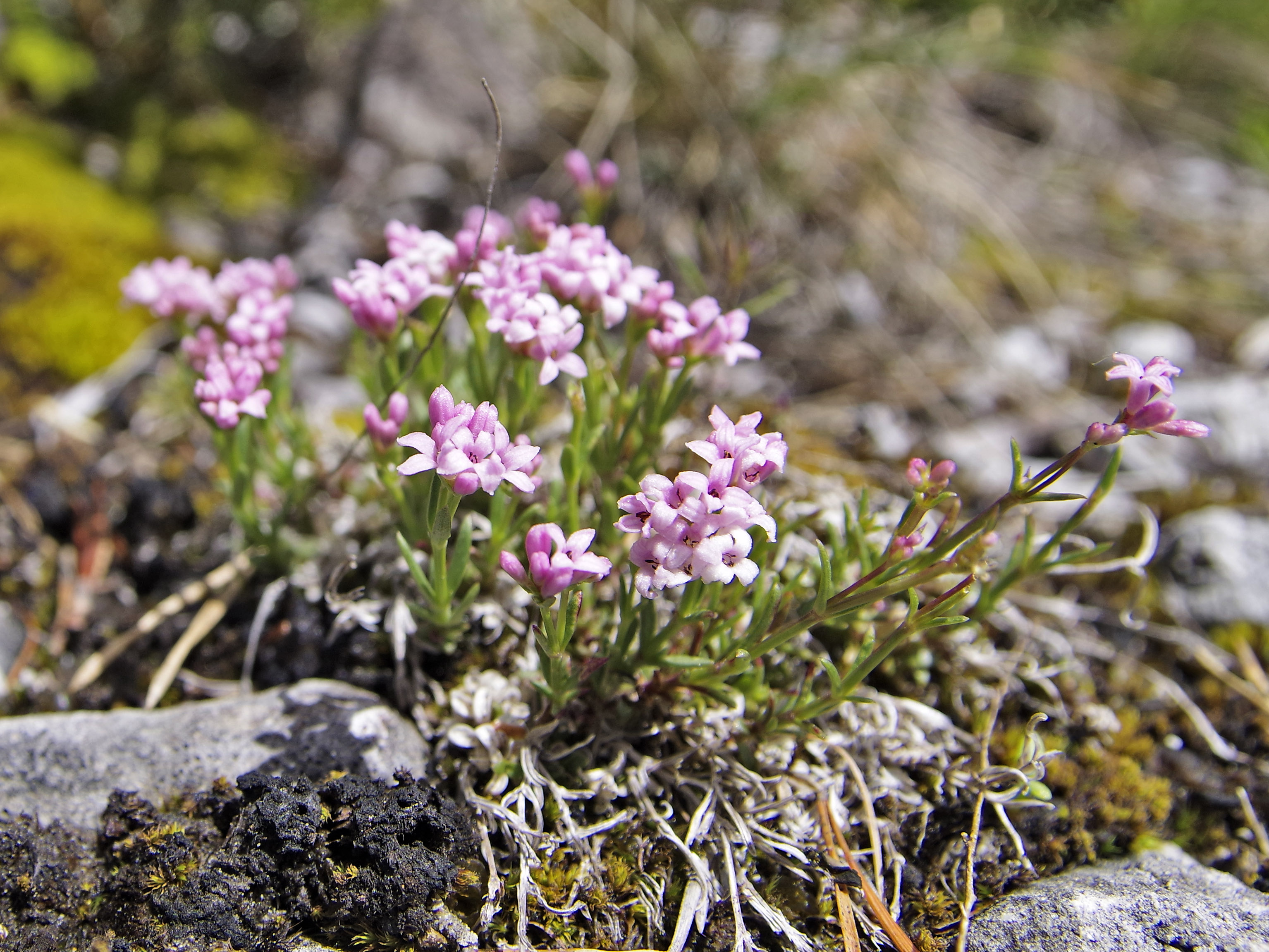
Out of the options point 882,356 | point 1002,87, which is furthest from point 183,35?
point 1002,87

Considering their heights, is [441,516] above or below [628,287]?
below

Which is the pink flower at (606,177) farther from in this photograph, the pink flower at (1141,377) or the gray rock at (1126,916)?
the gray rock at (1126,916)

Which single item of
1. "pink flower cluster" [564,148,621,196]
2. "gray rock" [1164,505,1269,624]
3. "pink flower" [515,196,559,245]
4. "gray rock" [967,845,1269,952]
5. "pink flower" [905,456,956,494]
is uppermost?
"pink flower cluster" [564,148,621,196]

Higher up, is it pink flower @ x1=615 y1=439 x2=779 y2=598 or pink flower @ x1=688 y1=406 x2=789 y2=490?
pink flower @ x1=688 y1=406 x2=789 y2=490

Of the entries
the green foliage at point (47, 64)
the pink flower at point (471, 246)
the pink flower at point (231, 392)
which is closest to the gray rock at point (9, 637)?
the pink flower at point (231, 392)

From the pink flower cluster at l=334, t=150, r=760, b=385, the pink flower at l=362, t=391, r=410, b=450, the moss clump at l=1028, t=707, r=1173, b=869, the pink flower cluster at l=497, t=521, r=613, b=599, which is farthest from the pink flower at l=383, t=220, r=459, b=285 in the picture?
the moss clump at l=1028, t=707, r=1173, b=869

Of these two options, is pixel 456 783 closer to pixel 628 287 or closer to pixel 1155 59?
pixel 628 287

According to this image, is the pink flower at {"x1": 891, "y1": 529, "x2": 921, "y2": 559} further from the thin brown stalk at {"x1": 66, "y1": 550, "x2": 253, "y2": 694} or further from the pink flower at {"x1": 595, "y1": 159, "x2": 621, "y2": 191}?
the thin brown stalk at {"x1": 66, "y1": 550, "x2": 253, "y2": 694}
